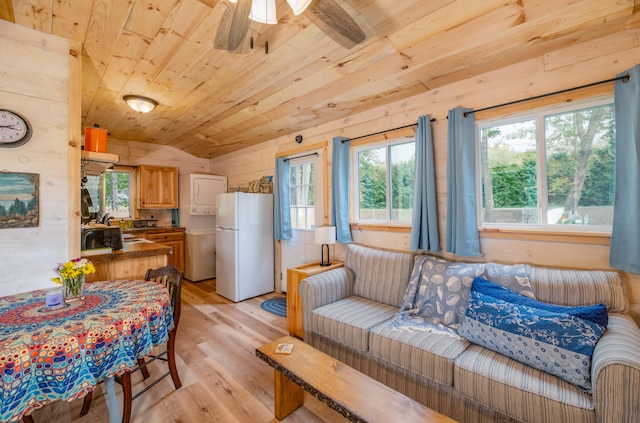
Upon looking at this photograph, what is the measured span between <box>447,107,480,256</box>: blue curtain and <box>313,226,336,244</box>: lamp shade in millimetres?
1206

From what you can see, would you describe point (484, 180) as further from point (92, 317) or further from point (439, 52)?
point (92, 317)

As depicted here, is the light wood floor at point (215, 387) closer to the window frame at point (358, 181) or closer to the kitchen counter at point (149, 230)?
the window frame at point (358, 181)

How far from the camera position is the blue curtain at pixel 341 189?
3.27 meters

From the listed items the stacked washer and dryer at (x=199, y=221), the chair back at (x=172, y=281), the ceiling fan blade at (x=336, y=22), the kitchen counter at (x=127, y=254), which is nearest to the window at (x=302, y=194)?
the stacked washer and dryer at (x=199, y=221)

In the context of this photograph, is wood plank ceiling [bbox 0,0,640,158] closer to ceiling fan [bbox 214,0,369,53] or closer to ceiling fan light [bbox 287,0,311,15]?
ceiling fan [bbox 214,0,369,53]

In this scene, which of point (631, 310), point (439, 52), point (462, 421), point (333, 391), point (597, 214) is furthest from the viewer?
point (439, 52)

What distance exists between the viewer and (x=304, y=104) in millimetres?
3168

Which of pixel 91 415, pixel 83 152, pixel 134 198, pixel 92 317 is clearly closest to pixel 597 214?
pixel 92 317

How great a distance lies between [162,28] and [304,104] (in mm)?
1522

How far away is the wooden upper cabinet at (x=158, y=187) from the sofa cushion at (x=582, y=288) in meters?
5.51

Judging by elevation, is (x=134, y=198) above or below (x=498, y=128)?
below

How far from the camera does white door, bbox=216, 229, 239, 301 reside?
3986 mm

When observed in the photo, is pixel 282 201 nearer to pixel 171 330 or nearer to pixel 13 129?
pixel 171 330

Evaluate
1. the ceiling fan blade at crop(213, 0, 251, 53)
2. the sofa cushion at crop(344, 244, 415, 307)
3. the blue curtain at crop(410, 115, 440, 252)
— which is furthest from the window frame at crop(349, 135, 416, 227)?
the ceiling fan blade at crop(213, 0, 251, 53)
